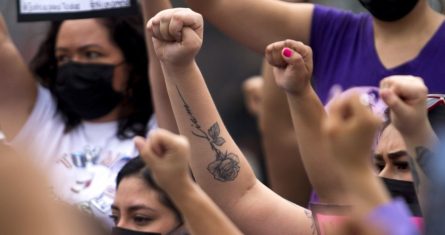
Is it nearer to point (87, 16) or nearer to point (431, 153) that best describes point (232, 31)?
point (87, 16)

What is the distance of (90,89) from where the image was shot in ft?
13.4

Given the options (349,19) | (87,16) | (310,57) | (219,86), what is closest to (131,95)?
(87,16)

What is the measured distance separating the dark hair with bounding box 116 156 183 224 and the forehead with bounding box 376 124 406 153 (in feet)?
1.94

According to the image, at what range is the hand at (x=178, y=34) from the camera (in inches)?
107

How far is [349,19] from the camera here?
3.51m

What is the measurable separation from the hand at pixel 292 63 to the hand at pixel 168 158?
73cm

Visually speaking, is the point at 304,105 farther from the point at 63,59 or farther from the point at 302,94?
the point at 63,59

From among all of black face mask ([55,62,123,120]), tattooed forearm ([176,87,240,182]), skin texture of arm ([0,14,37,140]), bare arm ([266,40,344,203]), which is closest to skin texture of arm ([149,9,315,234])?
tattooed forearm ([176,87,240,182])

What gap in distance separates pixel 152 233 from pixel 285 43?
2.09 feet

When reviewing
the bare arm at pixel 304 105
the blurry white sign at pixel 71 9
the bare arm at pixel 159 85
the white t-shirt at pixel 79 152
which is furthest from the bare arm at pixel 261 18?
the white t-shirt at pixel 79 152

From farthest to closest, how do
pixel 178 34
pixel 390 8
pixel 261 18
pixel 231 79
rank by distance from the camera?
pixel 231 79, pixel 261 18, pixel 390 8, pixel 178 34

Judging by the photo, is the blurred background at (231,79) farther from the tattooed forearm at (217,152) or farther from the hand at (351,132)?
the hand at (351,132)

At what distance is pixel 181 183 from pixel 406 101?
1.89ft

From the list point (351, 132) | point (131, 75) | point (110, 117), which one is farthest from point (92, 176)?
point (351, 132)
